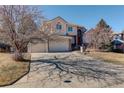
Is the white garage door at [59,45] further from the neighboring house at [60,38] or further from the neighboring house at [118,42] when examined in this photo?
the neighboring house at [118,42]

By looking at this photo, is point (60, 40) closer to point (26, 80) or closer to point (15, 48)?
point (15, 48)

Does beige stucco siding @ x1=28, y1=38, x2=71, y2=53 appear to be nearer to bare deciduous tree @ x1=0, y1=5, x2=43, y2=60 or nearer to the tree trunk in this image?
the tree trunk

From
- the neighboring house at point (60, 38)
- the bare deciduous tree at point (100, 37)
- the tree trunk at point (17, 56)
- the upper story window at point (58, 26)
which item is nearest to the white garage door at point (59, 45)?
the neighboring house at point (60, 38)

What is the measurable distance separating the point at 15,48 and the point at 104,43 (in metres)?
12.2

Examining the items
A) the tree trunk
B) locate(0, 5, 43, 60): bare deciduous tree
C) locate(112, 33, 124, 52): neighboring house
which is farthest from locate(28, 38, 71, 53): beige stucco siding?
locate(0, 5, 43, 60): bare deciduous tree

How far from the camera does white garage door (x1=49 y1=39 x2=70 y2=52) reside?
1950 centimetres

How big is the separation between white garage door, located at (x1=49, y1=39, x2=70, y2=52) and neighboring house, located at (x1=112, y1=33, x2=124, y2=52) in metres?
6.60

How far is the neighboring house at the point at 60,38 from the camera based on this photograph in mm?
18728

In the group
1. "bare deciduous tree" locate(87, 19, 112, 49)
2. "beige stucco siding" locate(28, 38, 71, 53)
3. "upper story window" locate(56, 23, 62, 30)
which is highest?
"upper story window" locate(56, 23, 62, 30)

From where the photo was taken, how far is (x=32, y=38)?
11602mm

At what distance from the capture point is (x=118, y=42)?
25234mm

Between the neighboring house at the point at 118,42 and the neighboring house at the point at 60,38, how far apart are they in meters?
4.68
